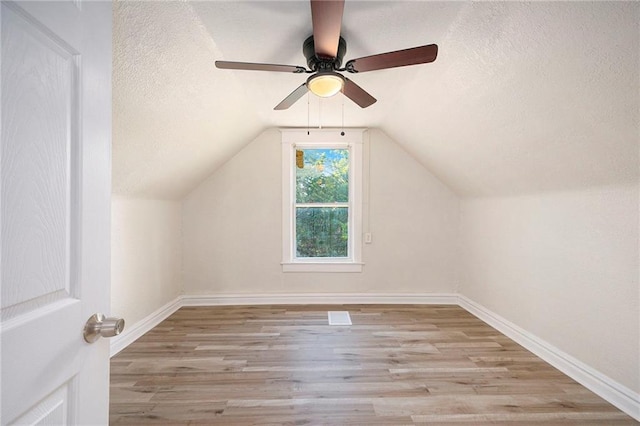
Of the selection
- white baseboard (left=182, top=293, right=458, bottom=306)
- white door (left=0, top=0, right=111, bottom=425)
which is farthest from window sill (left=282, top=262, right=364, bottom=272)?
white door (left=0, top=0, right=111, bottom=425)

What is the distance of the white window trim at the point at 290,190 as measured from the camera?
3592 mm

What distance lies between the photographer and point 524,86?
5.39 feet

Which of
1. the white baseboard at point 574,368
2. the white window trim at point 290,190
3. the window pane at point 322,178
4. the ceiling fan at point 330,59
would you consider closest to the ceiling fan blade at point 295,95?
the ceiling fan at point 330,59

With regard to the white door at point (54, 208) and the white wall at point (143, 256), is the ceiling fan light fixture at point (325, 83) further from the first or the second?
the white wall at point (143, 256)

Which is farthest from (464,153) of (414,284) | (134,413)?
(134,413)

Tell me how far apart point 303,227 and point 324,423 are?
2380 mm

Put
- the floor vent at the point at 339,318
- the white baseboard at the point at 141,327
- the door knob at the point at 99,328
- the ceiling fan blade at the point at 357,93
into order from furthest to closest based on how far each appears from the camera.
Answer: the floor vent at the point at 339,318 → the white baseboard at the point at 141,327 → the ceiling fan blade at the point at 357,93 → the door knob at the point at 99,328

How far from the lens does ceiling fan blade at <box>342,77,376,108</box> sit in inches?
70.8

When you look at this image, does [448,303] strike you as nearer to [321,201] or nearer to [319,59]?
[321,201]

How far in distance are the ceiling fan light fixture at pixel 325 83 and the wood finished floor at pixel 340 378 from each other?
1864 millimetres

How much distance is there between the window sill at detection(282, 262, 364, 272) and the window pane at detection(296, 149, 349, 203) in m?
0.80

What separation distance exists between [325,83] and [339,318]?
92.2 inches

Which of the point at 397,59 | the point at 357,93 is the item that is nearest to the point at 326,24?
the point at 397,59

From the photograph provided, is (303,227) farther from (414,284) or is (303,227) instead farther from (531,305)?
(531,305)
